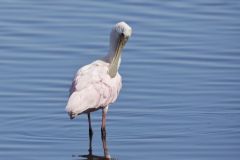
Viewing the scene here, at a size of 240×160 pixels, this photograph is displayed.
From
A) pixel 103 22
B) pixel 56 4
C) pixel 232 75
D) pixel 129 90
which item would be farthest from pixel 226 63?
pixel 56 4

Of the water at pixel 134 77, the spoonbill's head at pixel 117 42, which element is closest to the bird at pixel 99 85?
the spoonbill's head at pixel 117 42

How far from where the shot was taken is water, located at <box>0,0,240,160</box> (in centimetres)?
1336

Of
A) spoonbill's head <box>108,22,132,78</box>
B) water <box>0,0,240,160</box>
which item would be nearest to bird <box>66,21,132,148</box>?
spoonbill's head <box>108,22,132,78</box>

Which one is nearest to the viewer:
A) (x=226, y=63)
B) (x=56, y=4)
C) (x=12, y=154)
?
(x=12, y=154)

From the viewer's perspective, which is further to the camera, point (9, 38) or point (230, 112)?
point (9, 38)

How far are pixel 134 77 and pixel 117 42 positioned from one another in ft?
5.20

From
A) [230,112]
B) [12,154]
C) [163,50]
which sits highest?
[163,50]

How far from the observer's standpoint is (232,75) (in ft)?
52.8

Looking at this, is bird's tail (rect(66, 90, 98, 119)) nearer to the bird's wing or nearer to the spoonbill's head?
the bird's wing

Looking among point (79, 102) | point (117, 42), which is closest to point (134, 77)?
point (117, 42)

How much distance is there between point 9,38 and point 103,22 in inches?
74.4

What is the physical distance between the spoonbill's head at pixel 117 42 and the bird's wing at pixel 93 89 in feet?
0.32

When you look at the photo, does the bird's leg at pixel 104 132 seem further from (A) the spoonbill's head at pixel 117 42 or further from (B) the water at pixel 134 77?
(A) the spoonbill's head at pixel 117 42

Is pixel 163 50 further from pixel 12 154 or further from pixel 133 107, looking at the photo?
pixel 12 154
